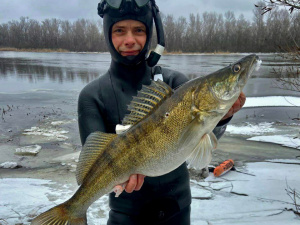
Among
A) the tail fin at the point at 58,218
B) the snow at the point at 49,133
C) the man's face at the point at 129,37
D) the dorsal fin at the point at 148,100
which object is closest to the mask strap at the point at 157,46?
the man's face at the point at 129,37

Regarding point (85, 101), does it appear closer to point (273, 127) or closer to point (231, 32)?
point (273, 127)

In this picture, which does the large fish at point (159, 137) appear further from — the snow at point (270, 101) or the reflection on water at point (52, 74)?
the reflection on water at point (52, 74)

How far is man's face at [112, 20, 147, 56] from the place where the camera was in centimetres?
→ 241

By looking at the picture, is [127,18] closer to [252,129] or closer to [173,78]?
[173,78]

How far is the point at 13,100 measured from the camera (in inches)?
522

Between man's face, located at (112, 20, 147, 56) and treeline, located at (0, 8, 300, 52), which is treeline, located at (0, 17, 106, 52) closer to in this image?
treeline, located at (0, 8, 300, 52)

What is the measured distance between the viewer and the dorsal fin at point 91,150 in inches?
82.4

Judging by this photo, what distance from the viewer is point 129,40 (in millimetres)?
2400

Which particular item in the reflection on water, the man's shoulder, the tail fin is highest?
the man's shoulder

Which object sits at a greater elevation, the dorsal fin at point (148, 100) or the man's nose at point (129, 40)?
the man's nose at point (129, 40)

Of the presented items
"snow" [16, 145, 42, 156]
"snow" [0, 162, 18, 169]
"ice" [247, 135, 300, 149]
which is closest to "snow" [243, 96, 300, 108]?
"ice" [247, 135, 300, 149]

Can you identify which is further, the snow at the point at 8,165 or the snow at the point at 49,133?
the snow at the point at 49,133

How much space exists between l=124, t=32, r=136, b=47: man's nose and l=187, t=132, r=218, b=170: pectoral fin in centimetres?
104

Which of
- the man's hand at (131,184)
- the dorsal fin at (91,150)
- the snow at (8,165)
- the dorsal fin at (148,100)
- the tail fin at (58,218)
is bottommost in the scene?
the snow at (8,165)
